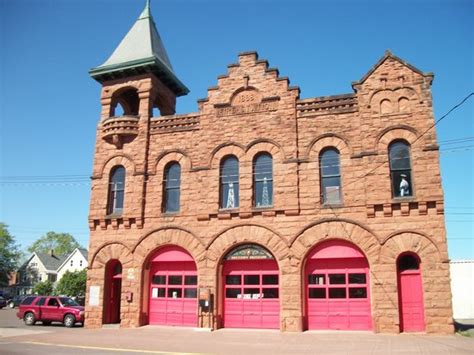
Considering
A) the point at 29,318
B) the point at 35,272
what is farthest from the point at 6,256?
the point at 29,318

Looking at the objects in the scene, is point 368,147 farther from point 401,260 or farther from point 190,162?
point 190,162

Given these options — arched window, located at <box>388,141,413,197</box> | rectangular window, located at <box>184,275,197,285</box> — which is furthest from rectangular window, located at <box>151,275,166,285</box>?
arched window, located at <box>388,141,413,197</box>

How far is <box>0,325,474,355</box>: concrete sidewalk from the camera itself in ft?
43.8

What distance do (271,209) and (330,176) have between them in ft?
9.45

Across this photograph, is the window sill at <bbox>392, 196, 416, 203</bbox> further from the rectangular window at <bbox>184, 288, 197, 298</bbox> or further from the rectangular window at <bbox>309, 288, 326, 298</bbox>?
the rectangular window at <bbox>184, 288, 197, 298</bbox>

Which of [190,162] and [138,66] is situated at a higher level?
[138,66]

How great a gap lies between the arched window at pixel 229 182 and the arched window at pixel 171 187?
2.23 m

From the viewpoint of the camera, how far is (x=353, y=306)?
17.6m

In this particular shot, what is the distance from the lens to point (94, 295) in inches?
821

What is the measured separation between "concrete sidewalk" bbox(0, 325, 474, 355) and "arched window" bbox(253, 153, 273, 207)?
18.0ft

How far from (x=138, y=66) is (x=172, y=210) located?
7.57m

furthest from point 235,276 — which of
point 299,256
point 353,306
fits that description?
point 353,306

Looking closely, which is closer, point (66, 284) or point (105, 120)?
point (105, 120)

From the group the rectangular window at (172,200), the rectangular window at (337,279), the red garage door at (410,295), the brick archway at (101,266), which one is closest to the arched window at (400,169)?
the red garage door at (410,295)
